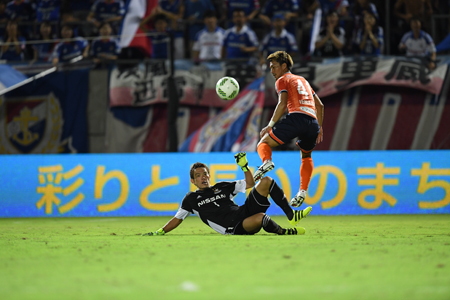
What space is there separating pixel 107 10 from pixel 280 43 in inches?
188

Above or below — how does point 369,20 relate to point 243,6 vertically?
below

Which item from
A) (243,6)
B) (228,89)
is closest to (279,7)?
(243,6)

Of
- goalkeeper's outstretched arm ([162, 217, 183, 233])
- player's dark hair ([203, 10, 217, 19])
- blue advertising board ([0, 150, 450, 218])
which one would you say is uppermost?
player's dark hair ([203, 10, 217, 19])

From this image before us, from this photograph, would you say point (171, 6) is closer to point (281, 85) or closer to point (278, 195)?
point (281, 85)

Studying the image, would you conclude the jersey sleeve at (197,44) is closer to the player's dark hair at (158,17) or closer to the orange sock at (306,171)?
the player's dark hair at (158,17)

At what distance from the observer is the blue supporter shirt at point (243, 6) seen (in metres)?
15.4

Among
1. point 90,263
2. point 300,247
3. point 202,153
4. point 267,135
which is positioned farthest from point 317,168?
point 90,263

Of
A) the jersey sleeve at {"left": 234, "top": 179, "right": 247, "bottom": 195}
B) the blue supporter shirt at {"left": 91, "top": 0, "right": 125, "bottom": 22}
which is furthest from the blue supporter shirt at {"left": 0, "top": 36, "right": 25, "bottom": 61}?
the jersey sleeve at {"left": 234, "top": 179, "right": 247, "bottom": 195}

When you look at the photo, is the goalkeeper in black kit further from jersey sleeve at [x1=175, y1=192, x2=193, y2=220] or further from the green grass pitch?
the green grass pitch

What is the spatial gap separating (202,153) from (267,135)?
4.96 metres

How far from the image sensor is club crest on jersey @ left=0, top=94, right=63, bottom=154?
14.5 meters

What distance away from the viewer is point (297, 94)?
26.3 feet

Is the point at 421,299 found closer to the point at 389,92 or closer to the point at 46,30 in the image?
the point at 389,92

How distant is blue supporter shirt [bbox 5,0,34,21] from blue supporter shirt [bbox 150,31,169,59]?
4440 mm
